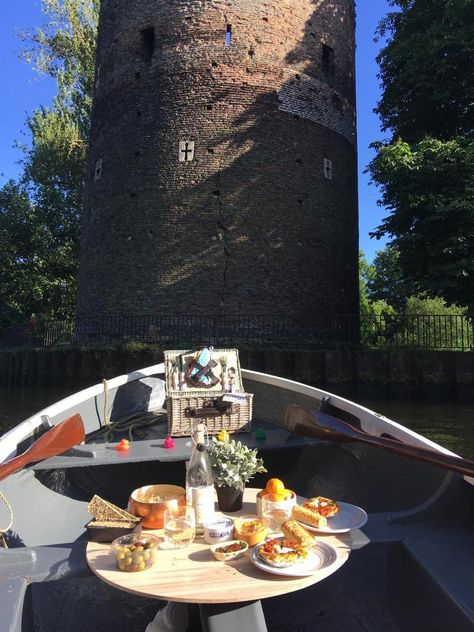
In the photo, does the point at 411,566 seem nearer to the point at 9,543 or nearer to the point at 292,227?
the point at 9,543

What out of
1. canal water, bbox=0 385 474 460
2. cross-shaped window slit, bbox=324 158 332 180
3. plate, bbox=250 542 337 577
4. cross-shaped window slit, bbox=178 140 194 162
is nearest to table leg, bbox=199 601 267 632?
plate, bbox=250 542 337 577

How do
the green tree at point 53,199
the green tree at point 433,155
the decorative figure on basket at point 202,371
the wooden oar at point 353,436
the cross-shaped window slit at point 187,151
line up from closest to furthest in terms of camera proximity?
the wooden oar at point 353,436, the decorative figure on basket at point 202,371, the green tree at point 433,155, the cross-shaped window slit at point 187,151, the green tree at point 53,199

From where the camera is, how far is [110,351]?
1307 cm

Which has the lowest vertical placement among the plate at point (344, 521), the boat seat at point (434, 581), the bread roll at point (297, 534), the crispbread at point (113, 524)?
the boat seat at point (434, 581)

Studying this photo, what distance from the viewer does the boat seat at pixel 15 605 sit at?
1.60 m

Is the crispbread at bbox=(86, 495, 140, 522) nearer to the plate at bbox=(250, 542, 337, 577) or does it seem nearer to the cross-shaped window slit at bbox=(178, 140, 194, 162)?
the plate at bbox=(250, 542, 337, 577)

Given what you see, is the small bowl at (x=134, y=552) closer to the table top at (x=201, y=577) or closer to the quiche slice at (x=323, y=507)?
the table top at (x=201, y=577)

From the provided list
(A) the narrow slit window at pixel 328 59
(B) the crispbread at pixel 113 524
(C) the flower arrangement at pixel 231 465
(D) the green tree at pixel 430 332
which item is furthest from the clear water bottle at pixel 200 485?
(A) the narrow slit window at pixel 328 59

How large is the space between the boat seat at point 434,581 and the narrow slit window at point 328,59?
17.6 m

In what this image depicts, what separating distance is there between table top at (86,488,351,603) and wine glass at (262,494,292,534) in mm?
225

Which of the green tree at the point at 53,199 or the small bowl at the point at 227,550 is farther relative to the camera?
the green tree at the point at 53,199

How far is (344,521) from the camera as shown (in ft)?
6.62

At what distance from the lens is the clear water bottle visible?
6.67 ft

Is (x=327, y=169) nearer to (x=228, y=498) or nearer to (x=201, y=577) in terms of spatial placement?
(x=228, y=498)
